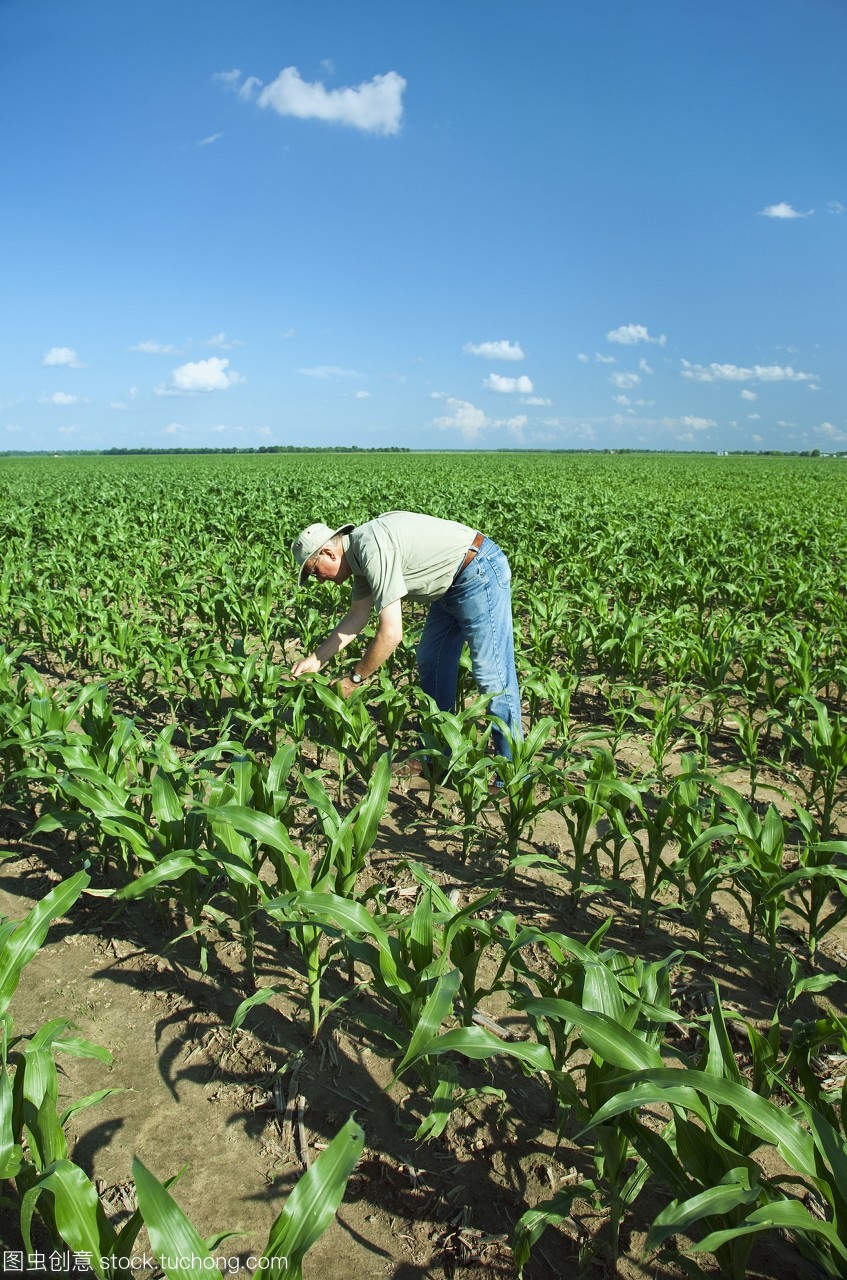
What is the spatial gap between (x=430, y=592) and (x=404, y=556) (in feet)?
0.91

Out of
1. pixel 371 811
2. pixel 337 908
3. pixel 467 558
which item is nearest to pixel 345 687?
pixel 467 558

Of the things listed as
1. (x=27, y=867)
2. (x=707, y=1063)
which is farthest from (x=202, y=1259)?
(x=27, y=867)

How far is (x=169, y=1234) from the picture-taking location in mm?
1263

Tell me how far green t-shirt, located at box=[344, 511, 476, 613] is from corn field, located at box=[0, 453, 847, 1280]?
62cm

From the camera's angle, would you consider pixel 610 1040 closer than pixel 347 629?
Yes

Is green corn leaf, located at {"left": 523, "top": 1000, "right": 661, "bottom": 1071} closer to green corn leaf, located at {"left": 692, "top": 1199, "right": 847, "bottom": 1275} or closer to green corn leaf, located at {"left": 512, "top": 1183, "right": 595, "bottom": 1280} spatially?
green corn leaf, located at {"left": 692, "top": 1199, "right": 847, "bottom": 1275}

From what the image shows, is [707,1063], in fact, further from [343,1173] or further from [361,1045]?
[361,1045]

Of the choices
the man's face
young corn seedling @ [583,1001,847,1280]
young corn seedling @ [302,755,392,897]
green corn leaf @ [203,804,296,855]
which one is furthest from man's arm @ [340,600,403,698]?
young corn seedling @ [583,1001,847,1280]

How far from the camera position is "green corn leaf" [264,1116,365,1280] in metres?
1.29

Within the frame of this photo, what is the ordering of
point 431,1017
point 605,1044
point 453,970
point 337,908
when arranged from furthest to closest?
point 337,908 < point 453,970 < point 431,1017 < point 605,1044

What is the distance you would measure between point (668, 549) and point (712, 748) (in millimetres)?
5473

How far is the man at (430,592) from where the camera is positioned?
356cm

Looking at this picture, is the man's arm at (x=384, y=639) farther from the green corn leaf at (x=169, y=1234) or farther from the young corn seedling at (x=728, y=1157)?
the green corn leaf at (x=169, y=1234)

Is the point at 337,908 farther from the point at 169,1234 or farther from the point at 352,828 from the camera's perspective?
the point at 169,1234
